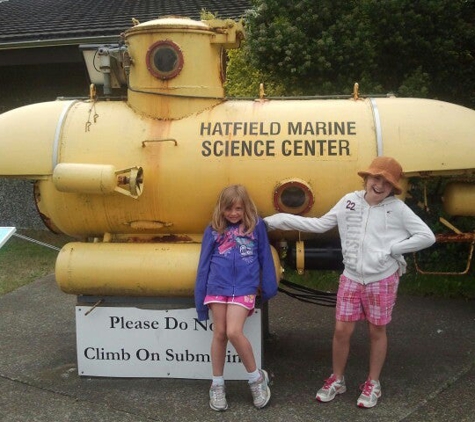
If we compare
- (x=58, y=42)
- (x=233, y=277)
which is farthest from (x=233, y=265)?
(x=58, y=42)

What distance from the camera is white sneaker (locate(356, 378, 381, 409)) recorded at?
330 cm

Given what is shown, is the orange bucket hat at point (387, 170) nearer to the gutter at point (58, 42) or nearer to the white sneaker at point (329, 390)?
the white sneaker at point (329, 390)

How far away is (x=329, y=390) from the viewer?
3.40 m

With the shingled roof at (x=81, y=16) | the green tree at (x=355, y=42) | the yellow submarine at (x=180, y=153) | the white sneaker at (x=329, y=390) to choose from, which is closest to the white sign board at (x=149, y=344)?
the yellow submarine at (x=180, y=153)

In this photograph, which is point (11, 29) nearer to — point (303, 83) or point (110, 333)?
point (303, 83)

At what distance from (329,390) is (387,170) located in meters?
1.30

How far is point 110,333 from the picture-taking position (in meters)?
3.67

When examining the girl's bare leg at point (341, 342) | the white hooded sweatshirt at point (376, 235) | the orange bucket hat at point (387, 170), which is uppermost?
the orange bucket hat at point (387, 170)

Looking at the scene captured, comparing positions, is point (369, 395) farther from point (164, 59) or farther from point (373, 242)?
point (164, 59)

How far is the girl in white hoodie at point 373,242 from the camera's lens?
311 centimetres

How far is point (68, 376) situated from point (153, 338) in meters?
0.64

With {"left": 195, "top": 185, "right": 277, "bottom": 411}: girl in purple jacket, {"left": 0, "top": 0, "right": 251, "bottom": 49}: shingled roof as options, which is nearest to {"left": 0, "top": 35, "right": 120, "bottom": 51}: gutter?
{"left": 0, "top": 0, "right": 251, "bottom": 49}: shingled roof

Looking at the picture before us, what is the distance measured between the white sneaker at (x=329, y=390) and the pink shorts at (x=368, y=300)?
407mm

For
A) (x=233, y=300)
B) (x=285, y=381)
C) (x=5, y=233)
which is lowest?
(x=285, y=381)
